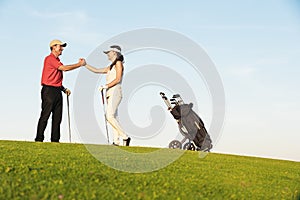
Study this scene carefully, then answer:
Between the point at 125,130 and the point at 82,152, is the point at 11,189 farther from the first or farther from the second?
the point at 125,130

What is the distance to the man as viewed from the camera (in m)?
15.1

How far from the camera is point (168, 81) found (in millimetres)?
15383

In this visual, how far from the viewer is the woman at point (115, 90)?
15.0m

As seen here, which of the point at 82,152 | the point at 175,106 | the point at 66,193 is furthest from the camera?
the point at 175,106

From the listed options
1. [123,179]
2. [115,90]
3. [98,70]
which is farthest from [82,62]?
[123,179]

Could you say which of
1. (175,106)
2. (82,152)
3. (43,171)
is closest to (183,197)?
(43,171)

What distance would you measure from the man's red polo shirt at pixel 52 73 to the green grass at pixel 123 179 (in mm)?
3035

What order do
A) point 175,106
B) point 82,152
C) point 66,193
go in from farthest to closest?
1. point 175,106
2. point 82,152
3. point 66,193

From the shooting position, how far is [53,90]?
1516 centimetres

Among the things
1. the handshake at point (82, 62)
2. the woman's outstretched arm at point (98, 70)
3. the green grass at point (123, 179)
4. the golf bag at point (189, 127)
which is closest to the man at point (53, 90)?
the handshake at point (82, 62)

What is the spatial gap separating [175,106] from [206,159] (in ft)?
17.3

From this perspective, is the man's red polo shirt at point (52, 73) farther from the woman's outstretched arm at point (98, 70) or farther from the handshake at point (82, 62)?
the woman's outstretched arm at point (98, 70)

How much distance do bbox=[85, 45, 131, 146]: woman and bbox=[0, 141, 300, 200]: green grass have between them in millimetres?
2533

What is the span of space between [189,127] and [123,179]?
9.40 m
